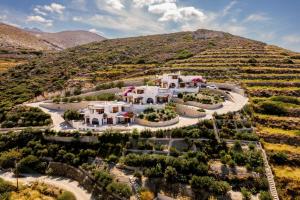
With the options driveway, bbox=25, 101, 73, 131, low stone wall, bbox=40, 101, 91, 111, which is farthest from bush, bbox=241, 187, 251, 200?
low stone wall, bbox=40, 101, 91, 111

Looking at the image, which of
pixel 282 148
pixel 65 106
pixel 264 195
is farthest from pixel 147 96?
pixel 264 195

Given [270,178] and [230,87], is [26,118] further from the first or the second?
[230,87]

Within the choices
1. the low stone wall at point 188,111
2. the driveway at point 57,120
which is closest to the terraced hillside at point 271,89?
the low stone wall at point 188,111

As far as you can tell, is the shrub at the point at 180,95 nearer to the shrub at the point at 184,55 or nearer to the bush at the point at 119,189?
the bush at the point at 119,189

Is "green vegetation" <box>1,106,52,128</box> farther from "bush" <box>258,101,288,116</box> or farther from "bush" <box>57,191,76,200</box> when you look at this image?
"bush" <box>258,101,288,116</box>

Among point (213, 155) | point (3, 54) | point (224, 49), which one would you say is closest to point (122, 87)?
point (213, 155)

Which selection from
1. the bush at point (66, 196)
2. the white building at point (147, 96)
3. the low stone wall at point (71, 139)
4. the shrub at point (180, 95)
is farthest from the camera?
the shrub at point (180, 95)
